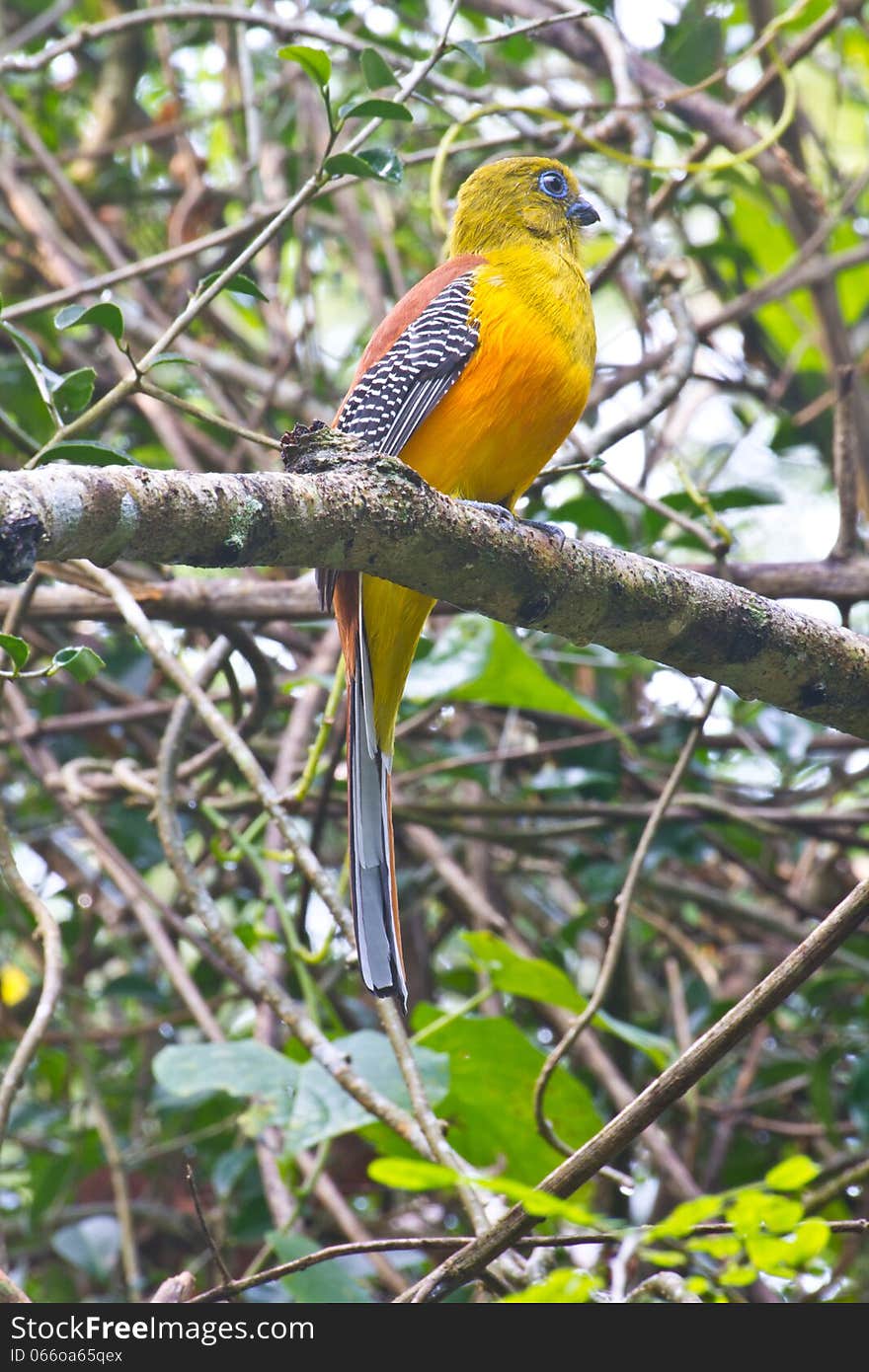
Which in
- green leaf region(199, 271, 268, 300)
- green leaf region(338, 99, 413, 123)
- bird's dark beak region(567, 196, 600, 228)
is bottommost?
green leaf region(199, 271, 268, 300)

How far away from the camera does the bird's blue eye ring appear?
3.40 metres

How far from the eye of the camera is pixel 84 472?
59.2 inches

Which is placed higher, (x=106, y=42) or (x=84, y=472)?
(x=106, y=42)

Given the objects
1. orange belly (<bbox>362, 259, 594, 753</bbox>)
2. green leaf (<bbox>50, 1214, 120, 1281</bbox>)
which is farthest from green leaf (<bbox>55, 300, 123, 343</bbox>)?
green leaf (<bbox>50, 1214, 120, 1281</bbox>)

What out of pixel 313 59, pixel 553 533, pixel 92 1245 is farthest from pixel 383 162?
pixel 92 1245

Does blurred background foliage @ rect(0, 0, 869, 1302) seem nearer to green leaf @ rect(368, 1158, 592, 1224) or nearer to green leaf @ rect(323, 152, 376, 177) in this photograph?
green leaf @ rect(323, 152, 376, 177)

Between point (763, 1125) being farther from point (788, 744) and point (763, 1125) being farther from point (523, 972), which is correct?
point (523, 972)

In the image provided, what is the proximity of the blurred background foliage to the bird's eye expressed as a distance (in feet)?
0.60

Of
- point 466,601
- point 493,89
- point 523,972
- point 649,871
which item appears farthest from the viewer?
point 493,89

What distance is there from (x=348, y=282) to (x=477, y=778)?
2788mm

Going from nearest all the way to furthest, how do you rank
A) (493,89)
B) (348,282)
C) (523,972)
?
1. (523,972)
2. (493,89)
3. (348,282)

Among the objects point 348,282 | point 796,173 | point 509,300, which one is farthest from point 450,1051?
point 348,282

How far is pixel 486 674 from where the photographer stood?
306 centimetres

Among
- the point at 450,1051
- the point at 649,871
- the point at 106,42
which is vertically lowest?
the point at 450,1051
